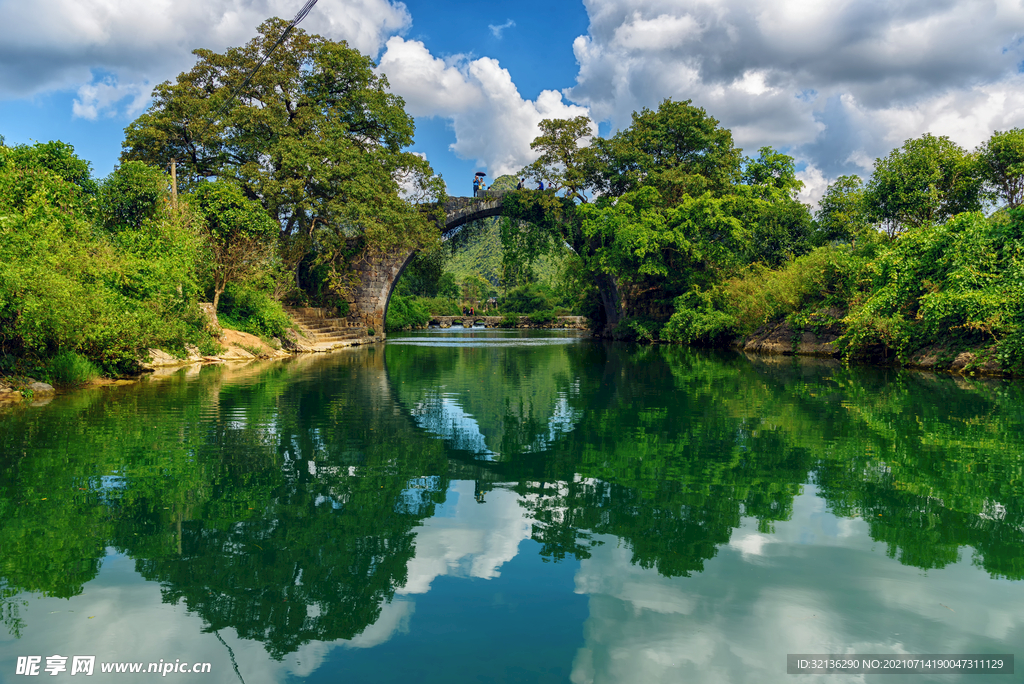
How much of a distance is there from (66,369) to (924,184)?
2552 cm

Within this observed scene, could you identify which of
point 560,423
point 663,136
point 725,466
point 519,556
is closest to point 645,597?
point 519,556

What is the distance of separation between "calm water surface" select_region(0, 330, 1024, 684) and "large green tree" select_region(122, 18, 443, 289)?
1832cm

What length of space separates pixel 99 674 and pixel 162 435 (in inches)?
190

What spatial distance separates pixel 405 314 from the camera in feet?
172

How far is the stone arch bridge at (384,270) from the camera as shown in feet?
109

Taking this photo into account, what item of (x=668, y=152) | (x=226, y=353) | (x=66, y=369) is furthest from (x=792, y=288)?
(x=66, y=369)

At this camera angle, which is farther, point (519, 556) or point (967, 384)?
point (967, 384)

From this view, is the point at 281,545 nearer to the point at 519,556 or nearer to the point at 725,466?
the point at 519,556

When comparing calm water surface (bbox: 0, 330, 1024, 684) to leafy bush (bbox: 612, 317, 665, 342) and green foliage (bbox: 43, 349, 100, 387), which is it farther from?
leafy bush (bbox: 612, 317, 665, 342)

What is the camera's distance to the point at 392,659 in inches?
106

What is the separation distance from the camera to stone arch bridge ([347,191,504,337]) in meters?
33.2

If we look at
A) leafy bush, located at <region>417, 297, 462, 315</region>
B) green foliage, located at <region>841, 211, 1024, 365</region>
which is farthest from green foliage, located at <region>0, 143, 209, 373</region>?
leafy bush, located at <region>417, 297, 462, 315</region>

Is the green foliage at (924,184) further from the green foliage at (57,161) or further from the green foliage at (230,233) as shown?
the green foliage at (57,161)

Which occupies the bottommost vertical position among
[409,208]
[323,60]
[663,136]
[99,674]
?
[99,674]
